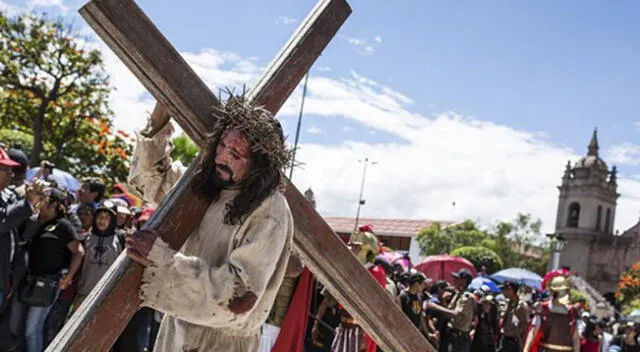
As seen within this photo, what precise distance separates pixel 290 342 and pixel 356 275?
14.3 feet

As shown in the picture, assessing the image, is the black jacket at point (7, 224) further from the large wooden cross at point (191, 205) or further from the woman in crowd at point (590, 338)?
the woman in crowd at point (590, 338)

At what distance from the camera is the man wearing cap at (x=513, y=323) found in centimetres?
1144

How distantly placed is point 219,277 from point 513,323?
32.1 ft

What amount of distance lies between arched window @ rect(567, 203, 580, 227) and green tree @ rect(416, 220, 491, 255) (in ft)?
113

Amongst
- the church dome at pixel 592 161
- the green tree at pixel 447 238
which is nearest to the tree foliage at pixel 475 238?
the green tree at pixel 447 238

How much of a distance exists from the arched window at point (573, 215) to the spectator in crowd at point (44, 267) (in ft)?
267

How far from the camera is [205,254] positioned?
2902mm

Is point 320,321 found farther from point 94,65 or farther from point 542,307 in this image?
point 94,65

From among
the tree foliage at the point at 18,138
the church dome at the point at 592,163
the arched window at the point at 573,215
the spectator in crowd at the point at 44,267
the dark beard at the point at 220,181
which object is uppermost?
the church dome at the point at 592,163

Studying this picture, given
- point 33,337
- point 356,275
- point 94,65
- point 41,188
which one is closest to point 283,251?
point 356,275

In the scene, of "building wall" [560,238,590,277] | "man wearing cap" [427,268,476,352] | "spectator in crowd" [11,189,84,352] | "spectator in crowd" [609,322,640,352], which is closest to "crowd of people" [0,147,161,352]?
"spectator in crowd" [11,189,84,352]

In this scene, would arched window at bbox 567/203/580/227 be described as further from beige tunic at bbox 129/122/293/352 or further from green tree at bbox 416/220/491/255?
beige tunic at bbox 129/122/293/352

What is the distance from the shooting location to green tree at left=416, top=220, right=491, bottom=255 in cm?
4659

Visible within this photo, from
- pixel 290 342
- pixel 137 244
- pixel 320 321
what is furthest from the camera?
pixel 320 321
